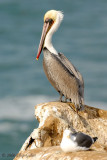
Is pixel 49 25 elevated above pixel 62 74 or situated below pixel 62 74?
above

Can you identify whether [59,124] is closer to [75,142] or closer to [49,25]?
[75,142]

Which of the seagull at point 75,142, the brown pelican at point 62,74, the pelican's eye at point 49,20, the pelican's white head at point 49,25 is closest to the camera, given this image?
the seagull at point 75,142

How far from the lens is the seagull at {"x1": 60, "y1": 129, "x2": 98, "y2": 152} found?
12.1m

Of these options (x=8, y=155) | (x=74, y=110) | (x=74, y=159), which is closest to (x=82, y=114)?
(x=74, y=110)

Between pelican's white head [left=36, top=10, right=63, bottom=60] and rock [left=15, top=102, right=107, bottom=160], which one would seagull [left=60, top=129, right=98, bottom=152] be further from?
pelican's white head [left=36, top=10, right=63, bottom=60]

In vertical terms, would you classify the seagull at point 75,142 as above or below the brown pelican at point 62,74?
below

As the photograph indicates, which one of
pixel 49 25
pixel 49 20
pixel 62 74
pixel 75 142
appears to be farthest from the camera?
pixel 49 25

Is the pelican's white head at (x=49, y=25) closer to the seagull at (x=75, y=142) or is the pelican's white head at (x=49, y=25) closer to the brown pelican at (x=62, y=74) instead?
the brown pelican at (x=62, y=74)

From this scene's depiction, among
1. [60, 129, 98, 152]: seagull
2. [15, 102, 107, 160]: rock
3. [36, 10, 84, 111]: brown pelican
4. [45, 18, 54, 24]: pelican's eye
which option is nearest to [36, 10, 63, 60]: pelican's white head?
[45, 18, 54, 24]: pelican's eye

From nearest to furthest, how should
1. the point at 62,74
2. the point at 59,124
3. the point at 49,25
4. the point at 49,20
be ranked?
1. the point at 59,124
2. the point at 62,74
3. the point at 49,20
4. the point at 49,25

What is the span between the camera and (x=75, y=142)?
1221 centimetres

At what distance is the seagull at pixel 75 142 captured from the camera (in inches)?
475

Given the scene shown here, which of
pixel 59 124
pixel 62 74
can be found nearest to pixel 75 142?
pixel 59 124

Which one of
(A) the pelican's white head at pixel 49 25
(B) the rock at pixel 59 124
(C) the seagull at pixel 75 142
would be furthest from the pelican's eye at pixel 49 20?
(C) the seagull at pixel 75 142
